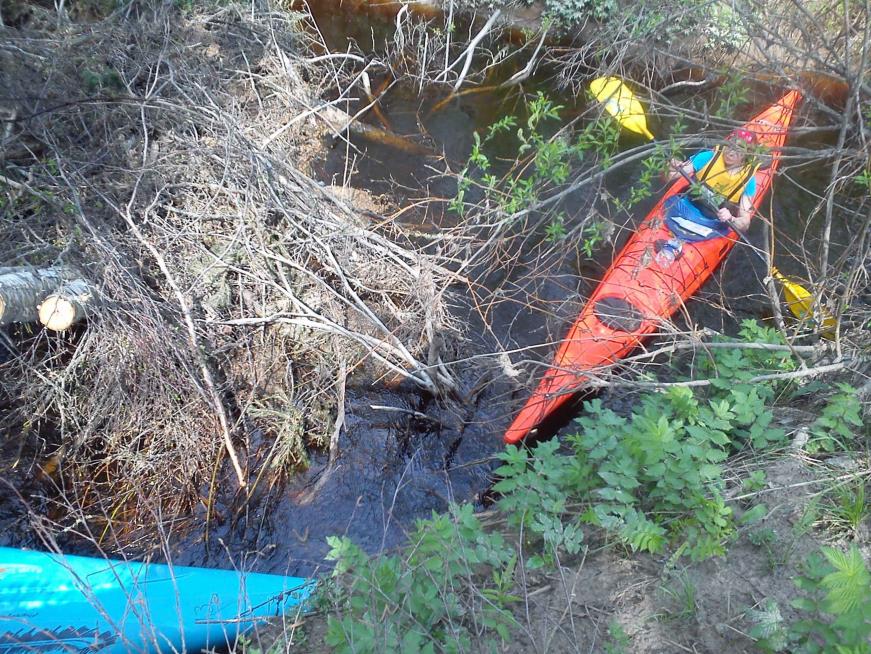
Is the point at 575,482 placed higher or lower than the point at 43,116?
lower

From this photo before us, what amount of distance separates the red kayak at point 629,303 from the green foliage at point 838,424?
1143 millimetres

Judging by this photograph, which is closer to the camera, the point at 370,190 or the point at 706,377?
the point at 706,377

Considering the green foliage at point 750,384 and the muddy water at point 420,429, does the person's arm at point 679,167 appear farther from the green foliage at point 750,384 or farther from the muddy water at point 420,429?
the green foliage at point 750,384

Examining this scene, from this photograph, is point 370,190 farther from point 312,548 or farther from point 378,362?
point 312,548

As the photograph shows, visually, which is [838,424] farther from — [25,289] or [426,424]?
[25,289]

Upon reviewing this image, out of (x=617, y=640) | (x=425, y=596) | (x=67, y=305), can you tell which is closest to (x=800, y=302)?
(x=617, y=640)

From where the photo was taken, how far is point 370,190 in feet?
20.4

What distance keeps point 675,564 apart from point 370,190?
471cm

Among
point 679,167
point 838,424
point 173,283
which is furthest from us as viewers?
point 173,283

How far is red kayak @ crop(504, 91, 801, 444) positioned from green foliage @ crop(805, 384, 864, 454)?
1143mm

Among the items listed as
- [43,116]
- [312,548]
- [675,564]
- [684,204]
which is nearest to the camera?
[675,564]

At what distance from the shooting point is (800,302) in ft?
14.5

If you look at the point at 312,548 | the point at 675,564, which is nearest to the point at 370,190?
the point at 312,548

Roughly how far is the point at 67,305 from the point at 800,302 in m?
4.94
